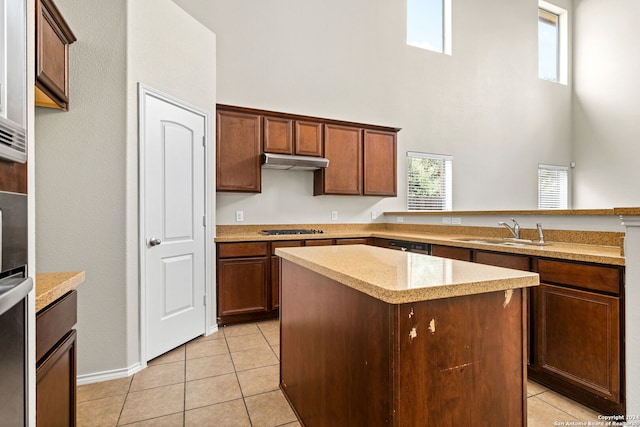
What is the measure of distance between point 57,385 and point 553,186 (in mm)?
7661

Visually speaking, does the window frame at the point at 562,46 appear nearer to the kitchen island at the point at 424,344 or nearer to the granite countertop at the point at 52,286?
the kitchen island at the point at 424,344

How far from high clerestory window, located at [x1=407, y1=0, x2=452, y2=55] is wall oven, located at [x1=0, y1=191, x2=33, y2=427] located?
A: 567 cm

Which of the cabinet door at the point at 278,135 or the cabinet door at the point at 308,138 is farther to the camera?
the cabinet door at the point at 308,138

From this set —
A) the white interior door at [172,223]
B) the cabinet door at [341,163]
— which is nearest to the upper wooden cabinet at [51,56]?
the white interior door at [172,223]

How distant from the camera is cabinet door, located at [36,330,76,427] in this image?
3.63 ft

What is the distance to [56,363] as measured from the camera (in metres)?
1.24

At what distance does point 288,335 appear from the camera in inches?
81.5

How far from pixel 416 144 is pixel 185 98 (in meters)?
3.52

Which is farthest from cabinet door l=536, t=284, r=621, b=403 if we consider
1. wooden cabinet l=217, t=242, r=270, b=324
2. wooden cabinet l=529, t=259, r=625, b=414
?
wooden cabinet l=217, t=242, r=270, b=324

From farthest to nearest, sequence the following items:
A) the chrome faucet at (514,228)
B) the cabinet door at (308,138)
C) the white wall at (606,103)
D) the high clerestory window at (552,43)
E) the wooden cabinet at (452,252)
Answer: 1. the high clerestory window at (552,43)
2. the white wall at (606,103)
3. the cabinet door at (308,138)
4. the chrome faucet at (514,228)
5. the wooden cabinet at (452,252)

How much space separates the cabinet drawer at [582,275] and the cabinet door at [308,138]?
8.78ft

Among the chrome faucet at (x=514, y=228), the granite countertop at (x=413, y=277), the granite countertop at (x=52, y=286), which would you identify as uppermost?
the chrome faucet at (x=514, y=228)

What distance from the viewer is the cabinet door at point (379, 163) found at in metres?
4.54

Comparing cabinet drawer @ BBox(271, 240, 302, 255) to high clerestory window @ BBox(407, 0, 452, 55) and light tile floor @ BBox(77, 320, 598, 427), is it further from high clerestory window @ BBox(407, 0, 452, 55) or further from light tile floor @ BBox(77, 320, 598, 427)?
high clerestory window @ BBox(407, 0, 452, 55)
